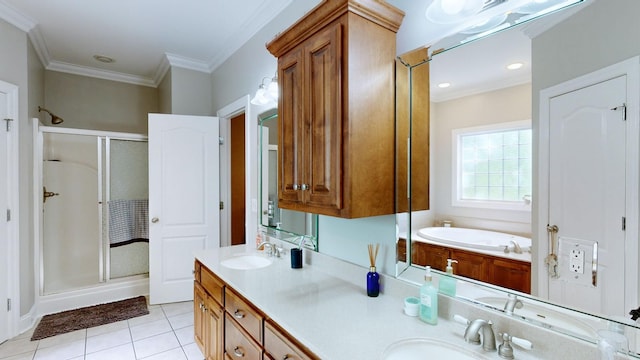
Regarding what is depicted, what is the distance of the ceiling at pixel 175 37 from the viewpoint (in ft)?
3.80

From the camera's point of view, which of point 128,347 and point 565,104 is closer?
point 565,104

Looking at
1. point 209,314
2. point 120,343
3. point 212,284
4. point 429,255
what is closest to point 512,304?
point 429,255

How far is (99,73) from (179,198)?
211 centimetres

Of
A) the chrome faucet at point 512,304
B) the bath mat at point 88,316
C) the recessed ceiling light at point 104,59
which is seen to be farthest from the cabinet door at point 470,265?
the recessed ceiling light at point 104,59

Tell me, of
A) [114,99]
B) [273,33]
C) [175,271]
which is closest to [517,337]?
→ [273,33]

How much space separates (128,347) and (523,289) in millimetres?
2730

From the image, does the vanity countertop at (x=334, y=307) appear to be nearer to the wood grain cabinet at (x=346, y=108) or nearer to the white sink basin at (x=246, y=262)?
the white sink basin at (x=246, y=262)

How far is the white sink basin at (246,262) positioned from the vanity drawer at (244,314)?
0.96 ft

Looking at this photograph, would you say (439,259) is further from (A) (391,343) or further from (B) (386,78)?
(B) (386,78)

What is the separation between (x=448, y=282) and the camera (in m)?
1.22

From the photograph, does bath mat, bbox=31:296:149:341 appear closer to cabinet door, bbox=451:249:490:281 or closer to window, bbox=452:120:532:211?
cabinet door, bbox=451:249:490:281

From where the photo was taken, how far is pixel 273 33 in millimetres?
2398

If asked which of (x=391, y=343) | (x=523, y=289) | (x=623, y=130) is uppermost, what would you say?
(x=623, y=130)

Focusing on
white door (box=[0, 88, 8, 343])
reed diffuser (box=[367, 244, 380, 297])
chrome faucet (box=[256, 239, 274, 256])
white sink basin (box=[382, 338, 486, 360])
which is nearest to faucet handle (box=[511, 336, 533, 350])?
white sink basin (box=[382, 338, 486, 360])
